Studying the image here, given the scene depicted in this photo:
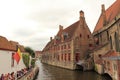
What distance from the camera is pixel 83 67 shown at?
3722 centimetres

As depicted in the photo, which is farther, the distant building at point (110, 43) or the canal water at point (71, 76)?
the canal water at point (71, 76)

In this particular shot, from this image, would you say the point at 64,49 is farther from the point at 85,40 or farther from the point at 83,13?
the point at 83,13

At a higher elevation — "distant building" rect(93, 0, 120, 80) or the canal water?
"distant building" rect(93, 0, 120, 80)

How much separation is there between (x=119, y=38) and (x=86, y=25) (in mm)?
16403

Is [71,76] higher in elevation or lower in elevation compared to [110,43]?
lower

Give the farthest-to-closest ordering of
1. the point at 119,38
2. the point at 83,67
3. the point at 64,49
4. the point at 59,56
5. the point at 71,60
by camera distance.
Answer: the point at 59,56, the point at 64,49, the point at 71,60, the point at 83,67, the point at 119,38

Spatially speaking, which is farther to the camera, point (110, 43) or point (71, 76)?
point (110, 43)

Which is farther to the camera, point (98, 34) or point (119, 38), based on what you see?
point (98, 34)

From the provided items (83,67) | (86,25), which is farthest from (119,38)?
(86,25)

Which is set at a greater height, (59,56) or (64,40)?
(64,40)

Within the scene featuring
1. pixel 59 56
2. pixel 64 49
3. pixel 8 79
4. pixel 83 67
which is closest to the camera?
pixel 8 79

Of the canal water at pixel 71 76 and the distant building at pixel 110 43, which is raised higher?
the distant building at pixel 110 43

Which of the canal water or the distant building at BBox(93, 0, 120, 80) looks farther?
the canal water

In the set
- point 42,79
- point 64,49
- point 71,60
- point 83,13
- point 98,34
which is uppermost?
point 83,13
